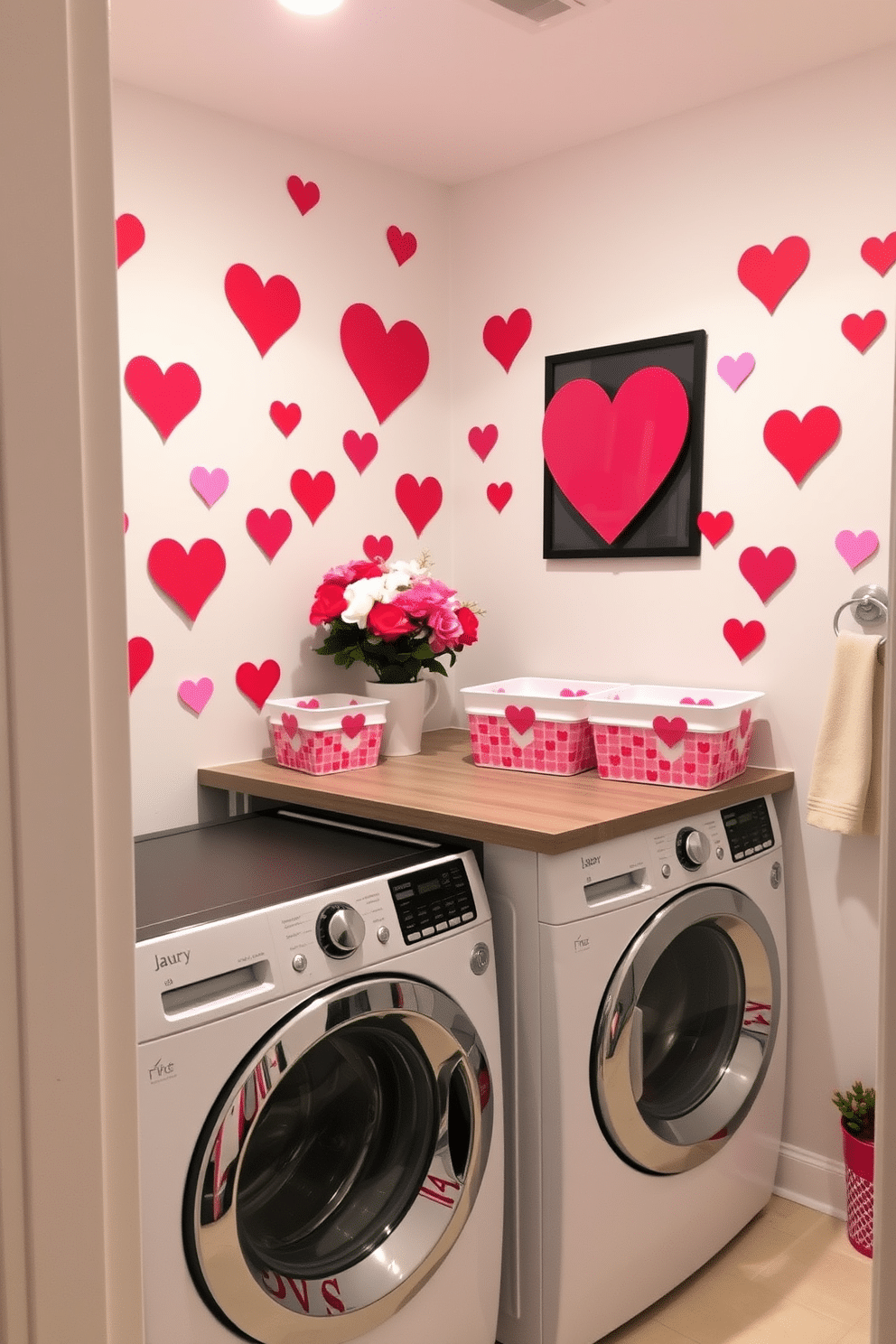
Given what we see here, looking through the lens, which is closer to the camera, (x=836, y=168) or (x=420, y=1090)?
(x=420, y=1090)

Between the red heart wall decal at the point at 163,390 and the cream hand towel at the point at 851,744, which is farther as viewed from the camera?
the red heart wall decal at the point at 163,390

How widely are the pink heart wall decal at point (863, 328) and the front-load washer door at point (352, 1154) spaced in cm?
150

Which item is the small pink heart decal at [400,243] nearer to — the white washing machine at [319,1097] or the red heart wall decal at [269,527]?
the red heart wall decal at [269,527]

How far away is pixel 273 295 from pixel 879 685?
5.05 ft

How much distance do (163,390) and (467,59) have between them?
0.88 m

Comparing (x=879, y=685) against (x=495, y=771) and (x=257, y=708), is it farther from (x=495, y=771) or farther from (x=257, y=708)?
(x=257, y=708)

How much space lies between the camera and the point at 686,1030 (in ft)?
7.32

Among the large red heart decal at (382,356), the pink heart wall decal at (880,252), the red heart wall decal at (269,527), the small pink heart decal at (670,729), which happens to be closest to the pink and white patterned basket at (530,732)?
the small pink heart decal at (670,729)

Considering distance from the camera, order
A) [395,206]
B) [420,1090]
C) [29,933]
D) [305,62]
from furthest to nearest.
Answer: [395,206]
[305,62]
[420,1090]
[29,933]

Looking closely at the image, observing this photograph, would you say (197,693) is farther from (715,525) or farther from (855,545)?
(855,545)

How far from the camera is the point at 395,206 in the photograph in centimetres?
274

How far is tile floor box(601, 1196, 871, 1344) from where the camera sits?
201 cm

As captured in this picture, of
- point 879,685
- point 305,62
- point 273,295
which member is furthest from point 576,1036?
point 305,62

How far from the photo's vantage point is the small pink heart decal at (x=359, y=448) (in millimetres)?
2660
